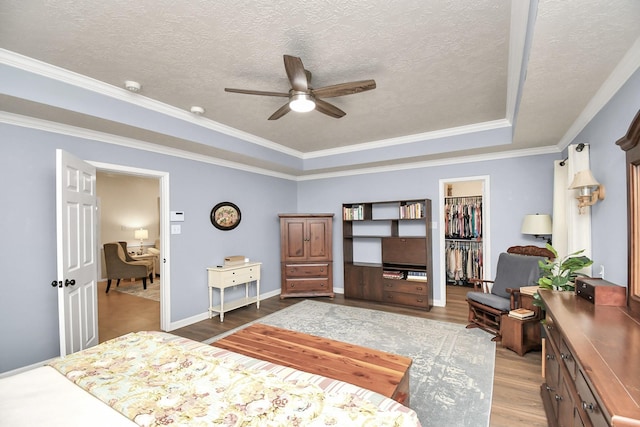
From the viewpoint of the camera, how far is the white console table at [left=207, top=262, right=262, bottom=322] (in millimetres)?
3971

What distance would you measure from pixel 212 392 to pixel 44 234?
2637 mm

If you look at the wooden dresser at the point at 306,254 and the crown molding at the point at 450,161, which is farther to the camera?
the wooden dresser at the point at 306,254

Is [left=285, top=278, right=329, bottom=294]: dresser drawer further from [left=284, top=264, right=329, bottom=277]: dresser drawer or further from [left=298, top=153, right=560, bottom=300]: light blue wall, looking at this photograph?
[left=298, top=153, right=560, bottom=300]: light blue wall

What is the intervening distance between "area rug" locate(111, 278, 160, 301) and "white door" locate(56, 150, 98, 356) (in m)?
2.54

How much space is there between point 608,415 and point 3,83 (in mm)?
3755

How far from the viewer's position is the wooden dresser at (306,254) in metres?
5.08

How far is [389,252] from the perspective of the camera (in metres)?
4.69

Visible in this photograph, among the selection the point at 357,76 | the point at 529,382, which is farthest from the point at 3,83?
the point at 529,382

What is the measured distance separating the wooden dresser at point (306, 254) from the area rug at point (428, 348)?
42 cm

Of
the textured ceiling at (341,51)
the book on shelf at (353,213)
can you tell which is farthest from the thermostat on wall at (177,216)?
the book on shelf at (353,213)

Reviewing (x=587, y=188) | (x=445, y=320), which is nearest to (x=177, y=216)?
(x=445, y=320)

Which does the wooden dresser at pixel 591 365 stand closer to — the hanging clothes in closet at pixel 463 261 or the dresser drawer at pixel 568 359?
the dresser drawer at pixel 568 359

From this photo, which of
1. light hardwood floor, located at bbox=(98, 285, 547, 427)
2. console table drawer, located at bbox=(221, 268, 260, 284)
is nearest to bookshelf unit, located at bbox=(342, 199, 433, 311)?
light hardwood floor, located at bbox=(98, 285, 547, 427)

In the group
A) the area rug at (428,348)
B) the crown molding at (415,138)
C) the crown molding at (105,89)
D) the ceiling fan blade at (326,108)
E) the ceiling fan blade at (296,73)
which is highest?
the crown molding at (105,89)
